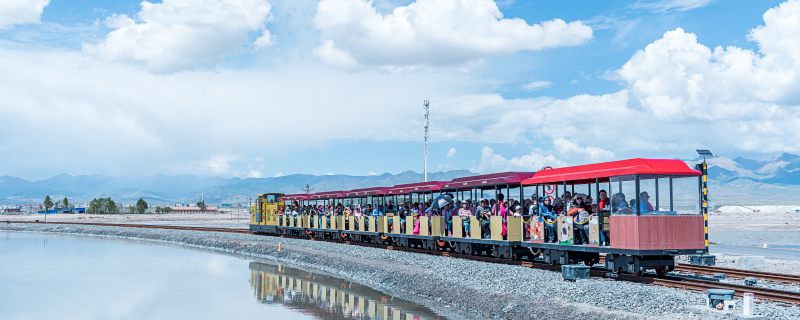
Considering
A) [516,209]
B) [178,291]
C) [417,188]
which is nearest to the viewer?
[516,209]

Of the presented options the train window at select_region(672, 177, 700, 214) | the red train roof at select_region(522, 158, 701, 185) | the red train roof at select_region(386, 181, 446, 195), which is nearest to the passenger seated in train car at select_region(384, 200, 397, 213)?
the red train roof at select_region(386, 181, 446, 195)

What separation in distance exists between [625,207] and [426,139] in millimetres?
42613

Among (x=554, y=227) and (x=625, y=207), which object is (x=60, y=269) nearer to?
(x=554, y=227)

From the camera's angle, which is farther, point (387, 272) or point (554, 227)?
point (387, 272)

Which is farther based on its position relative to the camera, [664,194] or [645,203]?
[664,194]

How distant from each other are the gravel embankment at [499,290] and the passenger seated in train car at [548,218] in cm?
115

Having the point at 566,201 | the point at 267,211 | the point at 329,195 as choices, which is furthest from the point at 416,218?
the point at 267,211

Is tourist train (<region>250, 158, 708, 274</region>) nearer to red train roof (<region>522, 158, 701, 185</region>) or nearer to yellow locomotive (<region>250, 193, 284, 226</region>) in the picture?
red train roof (<region>522, 158, 701, 185</region>)

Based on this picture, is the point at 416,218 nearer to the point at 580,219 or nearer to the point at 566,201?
the point at 566,201

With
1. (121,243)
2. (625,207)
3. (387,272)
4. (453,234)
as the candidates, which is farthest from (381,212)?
(121,243)

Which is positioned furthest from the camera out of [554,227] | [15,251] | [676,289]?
[15,251]

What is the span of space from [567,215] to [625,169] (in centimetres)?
287

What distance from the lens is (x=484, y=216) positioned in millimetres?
27516

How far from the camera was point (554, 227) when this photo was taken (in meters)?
23.2
